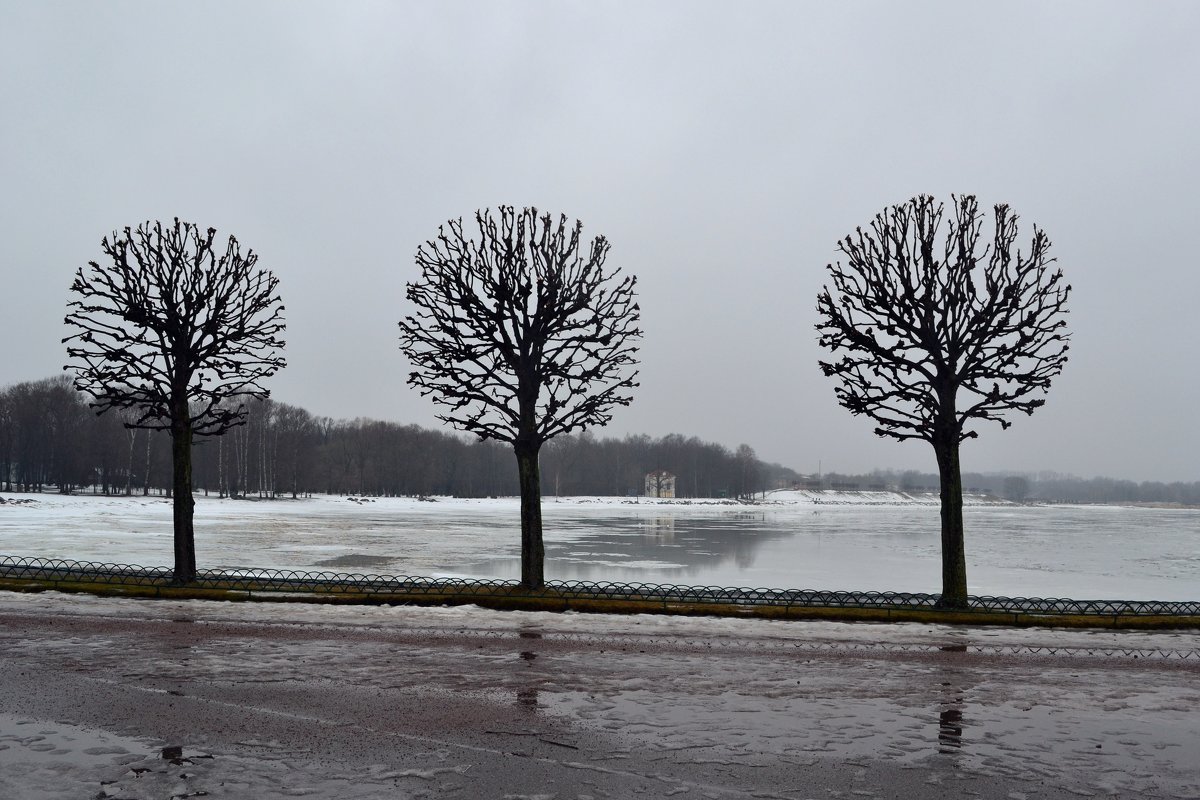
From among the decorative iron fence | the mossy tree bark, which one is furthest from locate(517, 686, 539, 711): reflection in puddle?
the mossy tree bark

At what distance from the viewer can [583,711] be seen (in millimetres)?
9648

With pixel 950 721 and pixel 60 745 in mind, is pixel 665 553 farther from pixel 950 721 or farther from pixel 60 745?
pixel 60 745

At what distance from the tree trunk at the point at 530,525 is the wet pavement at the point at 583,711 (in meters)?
3.92

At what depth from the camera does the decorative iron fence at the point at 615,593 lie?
18.3 meters

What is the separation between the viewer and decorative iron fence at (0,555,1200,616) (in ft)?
60.1

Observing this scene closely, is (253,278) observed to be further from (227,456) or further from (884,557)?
(227,456)

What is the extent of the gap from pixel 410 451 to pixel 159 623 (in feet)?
427

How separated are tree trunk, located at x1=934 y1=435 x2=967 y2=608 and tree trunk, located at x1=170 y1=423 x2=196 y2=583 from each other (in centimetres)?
1686

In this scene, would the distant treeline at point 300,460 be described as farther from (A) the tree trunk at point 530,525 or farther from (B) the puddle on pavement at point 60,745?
(B) the puddle on pavement at point 60,745

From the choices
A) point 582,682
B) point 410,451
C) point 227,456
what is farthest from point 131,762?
point 410,451

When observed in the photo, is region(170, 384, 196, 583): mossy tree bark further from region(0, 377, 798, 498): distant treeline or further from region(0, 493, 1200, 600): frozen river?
region(0, 377, 798, 498): distant treeline

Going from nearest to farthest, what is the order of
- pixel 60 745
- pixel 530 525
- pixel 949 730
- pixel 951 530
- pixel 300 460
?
pixel 60 745, pixel 949 730, pixel 951 530, pixel 530 525, pixel 300 460

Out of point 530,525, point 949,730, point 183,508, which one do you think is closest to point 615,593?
point 530,525

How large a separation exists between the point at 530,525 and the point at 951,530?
30.4ft
